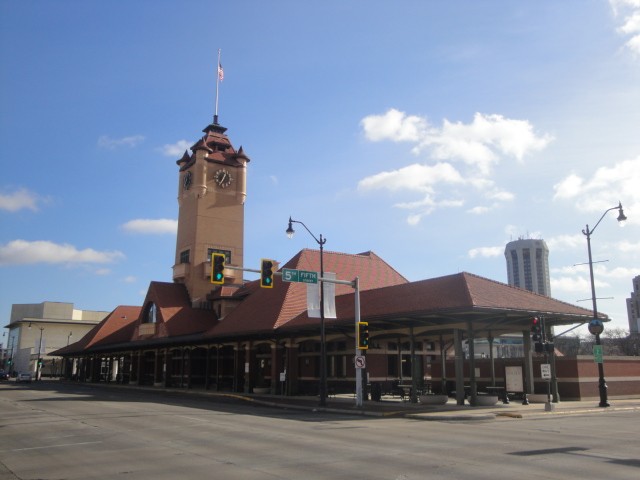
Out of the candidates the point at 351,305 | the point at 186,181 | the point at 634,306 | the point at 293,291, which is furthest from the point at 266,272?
the point at 634,306

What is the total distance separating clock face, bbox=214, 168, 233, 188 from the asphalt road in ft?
152

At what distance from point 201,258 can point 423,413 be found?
43.8 metres

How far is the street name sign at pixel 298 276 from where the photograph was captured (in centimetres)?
2692

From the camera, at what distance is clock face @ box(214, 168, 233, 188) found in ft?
Result: 221

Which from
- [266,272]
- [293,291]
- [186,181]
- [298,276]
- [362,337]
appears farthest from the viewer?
[186,181]

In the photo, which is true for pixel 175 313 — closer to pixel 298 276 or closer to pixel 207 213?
pixel 207 213

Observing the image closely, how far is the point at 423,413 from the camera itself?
24.7 metres

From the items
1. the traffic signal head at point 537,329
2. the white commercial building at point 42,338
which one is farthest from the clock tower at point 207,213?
the white commercial building at point 42,338

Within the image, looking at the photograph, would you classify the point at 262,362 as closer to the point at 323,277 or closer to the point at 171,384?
the point at 171,384

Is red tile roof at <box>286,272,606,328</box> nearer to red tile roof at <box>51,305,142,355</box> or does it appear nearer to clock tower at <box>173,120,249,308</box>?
clock tower at <box>173,120,249,308</box>

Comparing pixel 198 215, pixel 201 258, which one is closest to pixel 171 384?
pixel 201 258

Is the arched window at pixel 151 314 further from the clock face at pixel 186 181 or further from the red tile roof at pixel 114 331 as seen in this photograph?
the clock face at pixel 186 181

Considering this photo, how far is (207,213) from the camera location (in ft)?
216

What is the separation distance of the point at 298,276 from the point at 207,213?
40.5 metres
